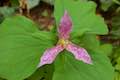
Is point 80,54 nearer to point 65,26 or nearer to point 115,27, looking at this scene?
point 65,26

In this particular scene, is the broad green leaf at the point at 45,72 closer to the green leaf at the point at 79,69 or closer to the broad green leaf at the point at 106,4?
the green leaf at the point at 79,69

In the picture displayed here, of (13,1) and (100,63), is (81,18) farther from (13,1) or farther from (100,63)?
(13,1)

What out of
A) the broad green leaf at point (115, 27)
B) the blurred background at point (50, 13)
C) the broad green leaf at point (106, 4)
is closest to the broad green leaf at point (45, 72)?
the blurred background at point (50, 13)

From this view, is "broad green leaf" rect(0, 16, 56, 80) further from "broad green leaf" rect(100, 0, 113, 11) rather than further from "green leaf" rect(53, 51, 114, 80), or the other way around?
"broad green leaf" rect(100, 0, 113, 11)

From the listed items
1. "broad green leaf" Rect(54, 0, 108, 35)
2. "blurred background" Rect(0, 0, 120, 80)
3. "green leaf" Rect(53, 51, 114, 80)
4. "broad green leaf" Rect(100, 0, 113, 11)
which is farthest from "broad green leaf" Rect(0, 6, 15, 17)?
"green leaf" Rect(53, 51, 114, 80)

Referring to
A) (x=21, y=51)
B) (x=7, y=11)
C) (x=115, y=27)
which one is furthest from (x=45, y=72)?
(x=115, y=27)

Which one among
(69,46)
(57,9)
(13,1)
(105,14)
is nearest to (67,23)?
(69,46)

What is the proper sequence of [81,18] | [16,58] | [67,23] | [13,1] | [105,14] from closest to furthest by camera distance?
[67,23], [16,58], [81,18], [13,1], [105,14]
